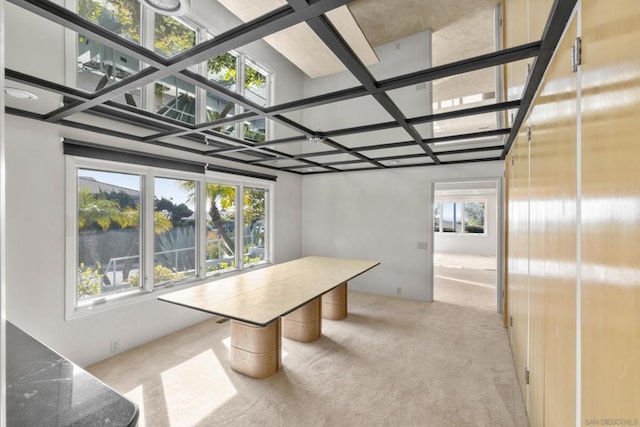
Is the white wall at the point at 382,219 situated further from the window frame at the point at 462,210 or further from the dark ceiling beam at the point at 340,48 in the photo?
the window frame at the point at 462,210

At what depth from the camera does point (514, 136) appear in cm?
274

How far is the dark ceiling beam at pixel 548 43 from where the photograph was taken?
1118mm

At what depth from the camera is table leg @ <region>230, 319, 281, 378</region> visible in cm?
260

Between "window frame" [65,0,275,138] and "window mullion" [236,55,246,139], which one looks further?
"window mullion" [236,55,246,139]

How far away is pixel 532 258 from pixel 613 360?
1209mm

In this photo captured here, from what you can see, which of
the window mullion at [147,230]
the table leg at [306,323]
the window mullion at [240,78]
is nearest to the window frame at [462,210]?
the window mullion at [240,78]

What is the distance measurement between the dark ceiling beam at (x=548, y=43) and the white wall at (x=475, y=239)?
9607 mm

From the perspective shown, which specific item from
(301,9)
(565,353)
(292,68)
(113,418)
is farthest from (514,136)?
(292,68)

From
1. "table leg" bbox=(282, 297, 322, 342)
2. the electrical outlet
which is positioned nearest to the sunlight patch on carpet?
the electrical outlet

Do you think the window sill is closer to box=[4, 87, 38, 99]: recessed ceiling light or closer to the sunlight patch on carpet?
the sunlight patch on carpet

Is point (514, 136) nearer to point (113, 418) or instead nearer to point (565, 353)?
point (565, 353)

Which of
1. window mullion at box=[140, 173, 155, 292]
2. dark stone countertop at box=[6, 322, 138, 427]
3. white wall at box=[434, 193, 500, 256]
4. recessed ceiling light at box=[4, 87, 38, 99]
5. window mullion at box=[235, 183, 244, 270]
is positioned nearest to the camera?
dark stone countertop at box=[6, 322, 138, 427]

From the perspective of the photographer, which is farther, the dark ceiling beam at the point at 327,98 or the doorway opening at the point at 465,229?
the doorway opening at the point at 465,229

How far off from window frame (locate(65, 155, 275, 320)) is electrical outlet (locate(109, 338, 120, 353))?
0.37m
